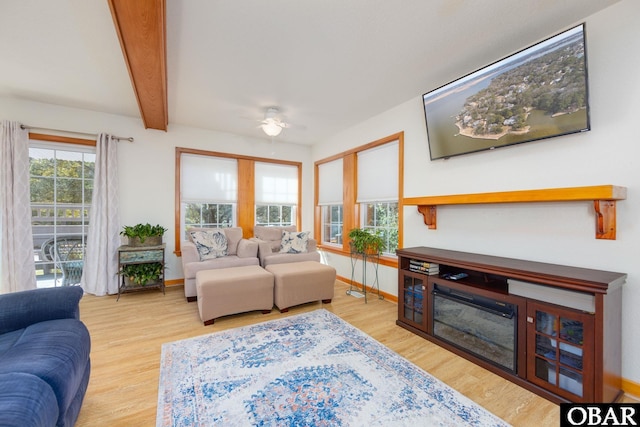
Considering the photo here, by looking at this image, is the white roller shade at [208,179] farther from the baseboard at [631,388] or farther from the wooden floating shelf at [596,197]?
the baseboard at [631,388]

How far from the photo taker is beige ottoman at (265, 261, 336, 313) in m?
2.96

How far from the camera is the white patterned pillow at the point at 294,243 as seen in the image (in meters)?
3.95

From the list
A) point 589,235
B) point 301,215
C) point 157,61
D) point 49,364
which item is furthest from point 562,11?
point 301,215

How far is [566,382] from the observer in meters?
1.60

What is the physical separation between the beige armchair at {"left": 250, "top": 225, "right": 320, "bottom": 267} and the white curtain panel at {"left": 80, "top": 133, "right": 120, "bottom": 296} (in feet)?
6.22

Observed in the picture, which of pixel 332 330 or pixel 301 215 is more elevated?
pixel 301 215

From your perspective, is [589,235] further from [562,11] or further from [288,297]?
[288,297]

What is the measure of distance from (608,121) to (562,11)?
809 millimetres

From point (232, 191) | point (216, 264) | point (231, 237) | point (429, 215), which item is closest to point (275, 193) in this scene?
point (232, 191)

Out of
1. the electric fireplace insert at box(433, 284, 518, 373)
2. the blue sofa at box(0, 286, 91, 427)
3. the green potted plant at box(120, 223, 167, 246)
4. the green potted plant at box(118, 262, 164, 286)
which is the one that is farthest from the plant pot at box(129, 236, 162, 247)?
the electric fireplace insert at box(433, 284, 518, 373)

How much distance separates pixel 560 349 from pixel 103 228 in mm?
4855

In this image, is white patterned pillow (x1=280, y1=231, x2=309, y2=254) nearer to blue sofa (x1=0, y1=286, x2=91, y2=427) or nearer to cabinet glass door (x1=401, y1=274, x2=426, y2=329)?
cabinet glass door (x1=401, y1=274, x2=426, y2=329)

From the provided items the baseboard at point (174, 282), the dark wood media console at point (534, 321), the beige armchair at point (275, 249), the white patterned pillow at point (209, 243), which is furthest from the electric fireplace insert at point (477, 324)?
the baseboard at point (174, 282)

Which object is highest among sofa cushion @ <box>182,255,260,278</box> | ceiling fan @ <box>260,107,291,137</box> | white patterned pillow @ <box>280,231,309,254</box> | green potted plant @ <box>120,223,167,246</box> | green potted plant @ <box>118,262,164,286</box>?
ceiling fan @ <box>260,107,291,137</box>
